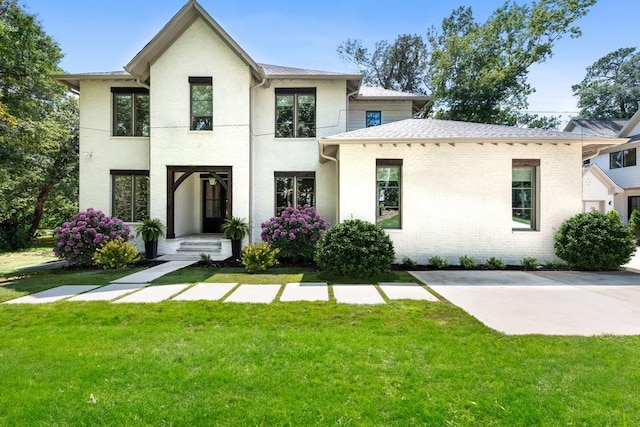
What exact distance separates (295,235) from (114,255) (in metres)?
4.90

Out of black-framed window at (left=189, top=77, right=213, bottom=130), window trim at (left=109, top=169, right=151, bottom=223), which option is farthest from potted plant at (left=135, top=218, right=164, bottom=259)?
black-framed window at (left=189, top=77, right=213, bottom=130)

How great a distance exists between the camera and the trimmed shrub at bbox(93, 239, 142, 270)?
8742mm

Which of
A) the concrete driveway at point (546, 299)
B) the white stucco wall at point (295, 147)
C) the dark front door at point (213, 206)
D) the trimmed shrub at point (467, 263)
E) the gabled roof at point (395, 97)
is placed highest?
the gabled roof at point (395, 97)

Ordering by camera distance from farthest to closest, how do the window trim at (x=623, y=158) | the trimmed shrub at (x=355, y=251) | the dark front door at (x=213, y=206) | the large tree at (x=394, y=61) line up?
the large tree at (x=394, y=61), the window trim at (x=623, y=158), the dark front door at (x=213, y=206), the trimmed shrub at (x=355, y=251)

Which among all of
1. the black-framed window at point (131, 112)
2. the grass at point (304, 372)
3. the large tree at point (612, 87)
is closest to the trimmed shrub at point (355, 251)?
the grass at point (304, 372)

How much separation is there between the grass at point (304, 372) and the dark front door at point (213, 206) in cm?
955

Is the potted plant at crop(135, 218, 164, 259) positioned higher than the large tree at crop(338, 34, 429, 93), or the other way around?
the large tree at crop(338, 34, 429, 93)

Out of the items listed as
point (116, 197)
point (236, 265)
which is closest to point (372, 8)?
point (236, 265)

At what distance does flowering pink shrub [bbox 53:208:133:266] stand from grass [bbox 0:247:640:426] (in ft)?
15.9

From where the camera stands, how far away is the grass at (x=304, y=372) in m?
2.46

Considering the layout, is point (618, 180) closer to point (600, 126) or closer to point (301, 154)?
point (600, 126)

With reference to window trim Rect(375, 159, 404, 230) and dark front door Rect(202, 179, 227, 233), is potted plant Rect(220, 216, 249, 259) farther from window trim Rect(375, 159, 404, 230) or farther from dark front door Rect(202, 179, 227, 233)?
window trim Rect(375, 159, 404, 230)

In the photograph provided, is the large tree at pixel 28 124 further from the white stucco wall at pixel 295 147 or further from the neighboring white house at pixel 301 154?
the white stucco wall at pixel 295 147

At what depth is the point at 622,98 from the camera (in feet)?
104
